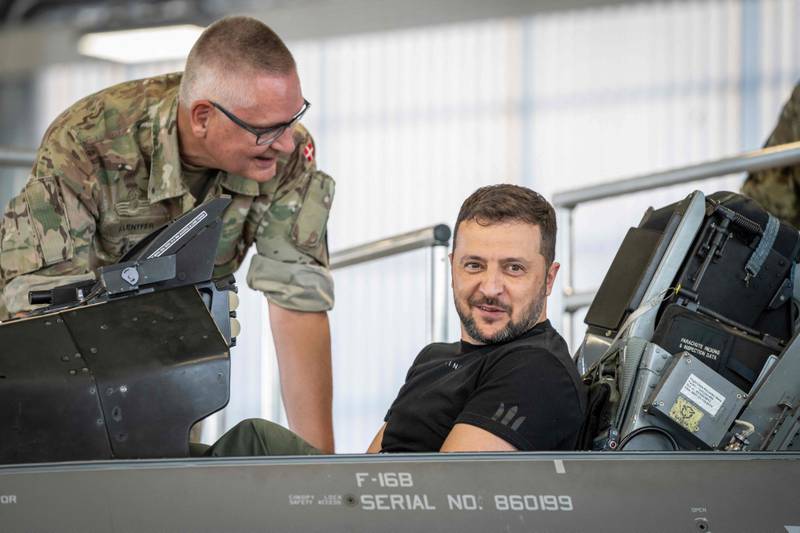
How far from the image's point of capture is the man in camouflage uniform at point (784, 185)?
3650 millimetres

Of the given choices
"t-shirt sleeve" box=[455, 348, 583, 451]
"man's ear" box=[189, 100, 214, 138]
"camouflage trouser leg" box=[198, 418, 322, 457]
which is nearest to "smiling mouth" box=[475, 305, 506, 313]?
"t-shirt sleeve" box=[455, 348, 583, 451]

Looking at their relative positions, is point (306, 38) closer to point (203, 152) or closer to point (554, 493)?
→ point (203, 152)

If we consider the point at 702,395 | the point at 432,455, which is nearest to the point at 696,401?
the point at 702,395

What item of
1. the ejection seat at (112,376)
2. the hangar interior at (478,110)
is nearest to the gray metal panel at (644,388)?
the ejection seat at (112,376)

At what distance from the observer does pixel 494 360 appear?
190 cm

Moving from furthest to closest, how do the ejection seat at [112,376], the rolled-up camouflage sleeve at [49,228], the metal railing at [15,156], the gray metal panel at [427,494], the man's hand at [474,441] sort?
the metal railing at [15,156], the rolled-up camouflage sleeve at [49,228], the man's hand at [474,441], the ejection seat at [112,376], the gray metal panel at [427,494]

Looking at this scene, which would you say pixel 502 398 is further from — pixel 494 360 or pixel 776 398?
pixel 776 398

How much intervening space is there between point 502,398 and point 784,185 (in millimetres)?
2183

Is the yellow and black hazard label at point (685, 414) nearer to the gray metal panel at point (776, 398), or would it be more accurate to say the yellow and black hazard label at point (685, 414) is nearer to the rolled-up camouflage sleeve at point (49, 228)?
the gray metal panel at point (776, 398)

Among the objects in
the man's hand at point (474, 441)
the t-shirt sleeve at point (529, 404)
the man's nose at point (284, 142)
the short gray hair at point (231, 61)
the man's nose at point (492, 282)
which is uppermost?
the short gray hair at point (231, 61)

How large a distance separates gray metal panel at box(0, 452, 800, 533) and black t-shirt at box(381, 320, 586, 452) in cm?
29

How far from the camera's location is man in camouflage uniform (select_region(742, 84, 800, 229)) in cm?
365

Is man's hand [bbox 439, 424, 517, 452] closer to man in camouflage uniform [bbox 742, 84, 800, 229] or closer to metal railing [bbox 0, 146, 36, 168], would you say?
metal railing [bbox 0, 146, 36, 168]

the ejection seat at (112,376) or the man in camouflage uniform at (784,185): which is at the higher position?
the ejection seat at (112,376)
